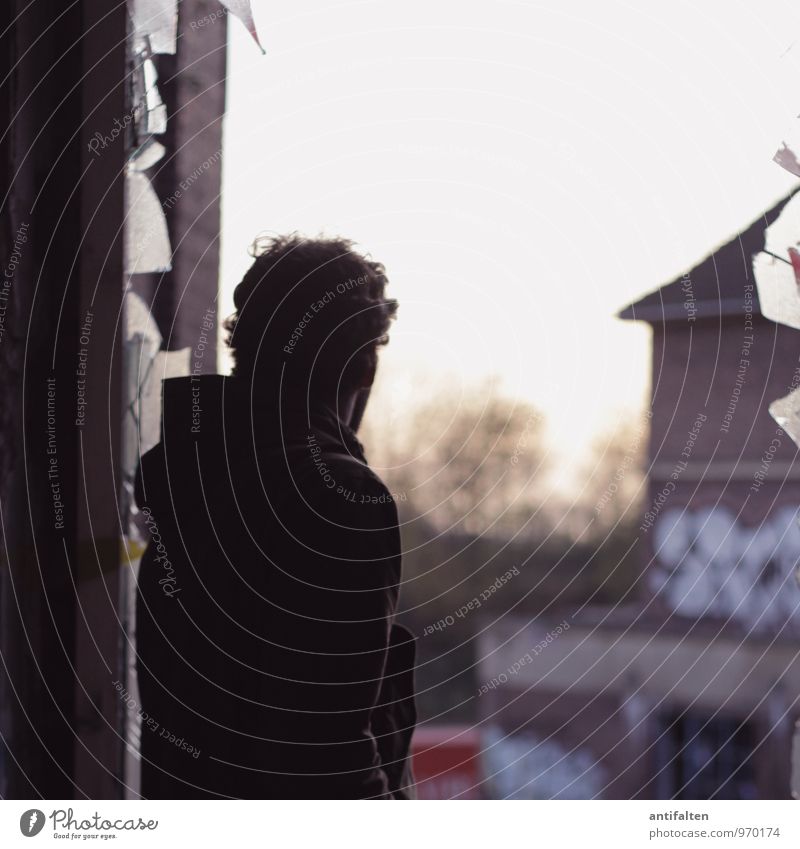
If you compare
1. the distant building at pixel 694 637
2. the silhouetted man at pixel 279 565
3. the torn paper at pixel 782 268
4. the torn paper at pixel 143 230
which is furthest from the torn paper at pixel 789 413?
the distant building at pixel 694 637

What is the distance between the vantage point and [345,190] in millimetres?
501

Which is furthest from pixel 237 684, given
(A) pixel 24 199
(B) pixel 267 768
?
(A) pixel 24 199

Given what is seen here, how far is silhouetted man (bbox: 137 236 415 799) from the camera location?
45cm

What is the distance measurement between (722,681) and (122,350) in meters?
→ 3.49

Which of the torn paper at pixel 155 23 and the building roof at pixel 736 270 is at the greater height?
the torn paper at pixel 155 23

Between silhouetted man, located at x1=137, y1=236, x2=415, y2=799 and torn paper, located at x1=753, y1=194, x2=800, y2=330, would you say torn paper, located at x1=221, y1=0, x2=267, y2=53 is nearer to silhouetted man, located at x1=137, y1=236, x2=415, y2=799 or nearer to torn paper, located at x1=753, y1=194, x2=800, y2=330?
silhouetted man, located at x1=137, y1=236, x2=415, y2=799

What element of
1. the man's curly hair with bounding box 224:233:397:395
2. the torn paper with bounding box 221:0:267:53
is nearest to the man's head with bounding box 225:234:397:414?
the man's curly hair with bounding box 224:233:397:395

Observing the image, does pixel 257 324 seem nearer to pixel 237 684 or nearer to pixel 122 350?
pixel 122 350

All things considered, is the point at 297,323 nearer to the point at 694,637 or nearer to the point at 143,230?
the point at 143,230

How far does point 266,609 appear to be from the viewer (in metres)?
0.46

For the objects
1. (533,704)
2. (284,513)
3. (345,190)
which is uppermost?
(345,190)

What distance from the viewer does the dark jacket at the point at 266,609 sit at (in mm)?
→ 449

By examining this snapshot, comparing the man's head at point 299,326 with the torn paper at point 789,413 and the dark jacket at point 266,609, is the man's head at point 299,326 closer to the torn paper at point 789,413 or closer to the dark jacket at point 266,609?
the dark jacket at point 266,609

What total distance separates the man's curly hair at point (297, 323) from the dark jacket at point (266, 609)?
0.02 m
